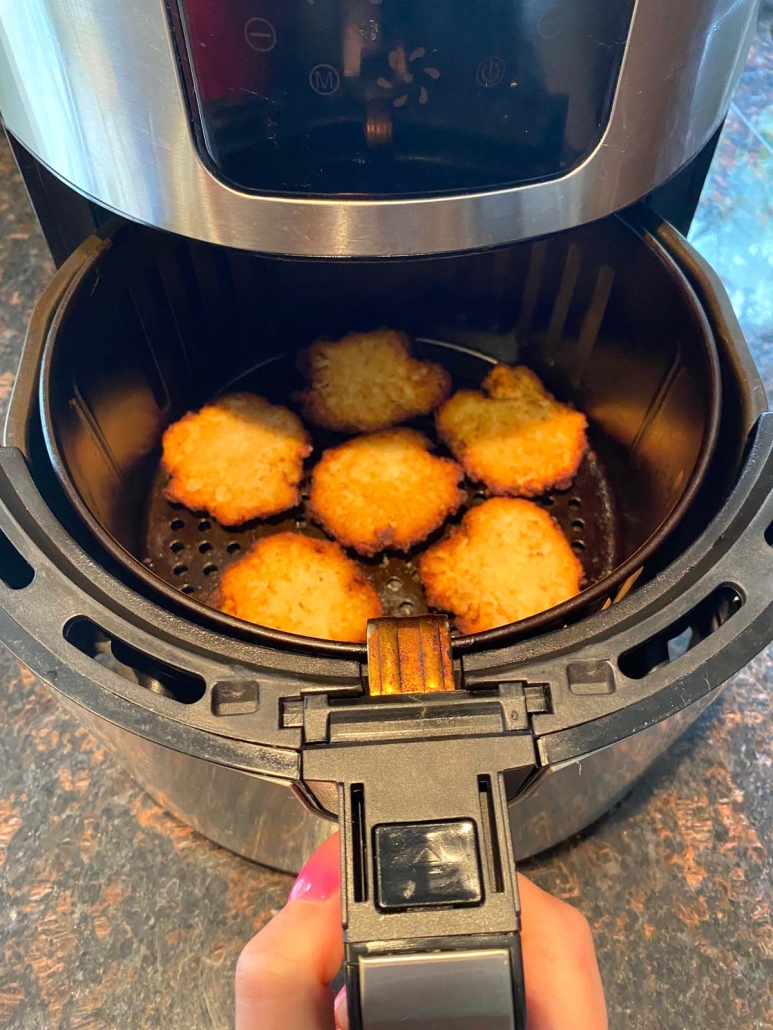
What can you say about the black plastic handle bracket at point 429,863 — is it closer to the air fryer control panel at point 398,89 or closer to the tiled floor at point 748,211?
the air fryer control panel at point 398,89

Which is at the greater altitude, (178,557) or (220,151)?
(220,151)

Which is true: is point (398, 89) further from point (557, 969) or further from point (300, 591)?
point (557, 969)

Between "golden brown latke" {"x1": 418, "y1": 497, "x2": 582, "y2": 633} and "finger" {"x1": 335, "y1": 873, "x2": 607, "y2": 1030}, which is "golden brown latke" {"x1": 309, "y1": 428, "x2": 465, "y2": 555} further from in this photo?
"finger" {"x1": 335, "y1": 873, "x2": 607, "y2": 1030}

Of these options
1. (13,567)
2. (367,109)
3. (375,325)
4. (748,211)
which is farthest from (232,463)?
(748,211)

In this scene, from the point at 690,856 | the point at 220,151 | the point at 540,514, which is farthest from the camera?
the point at 540,514

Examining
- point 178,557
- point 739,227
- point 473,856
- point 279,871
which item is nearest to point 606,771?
point 473,856

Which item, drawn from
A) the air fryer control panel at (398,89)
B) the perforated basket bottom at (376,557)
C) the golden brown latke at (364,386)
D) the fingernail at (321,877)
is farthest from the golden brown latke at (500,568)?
the air fryer control panel at (398,89)

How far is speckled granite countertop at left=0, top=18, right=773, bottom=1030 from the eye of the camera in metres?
0.72

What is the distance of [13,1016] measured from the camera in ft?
2.31

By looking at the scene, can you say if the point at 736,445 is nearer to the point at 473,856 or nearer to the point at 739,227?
the point at 473,856

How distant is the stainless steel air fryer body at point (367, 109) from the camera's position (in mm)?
506

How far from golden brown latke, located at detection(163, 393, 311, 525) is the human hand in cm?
51

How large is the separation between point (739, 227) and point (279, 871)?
113 cm

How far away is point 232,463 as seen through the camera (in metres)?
0.97
